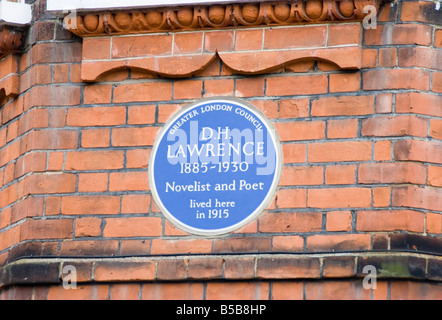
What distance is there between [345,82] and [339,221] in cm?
69

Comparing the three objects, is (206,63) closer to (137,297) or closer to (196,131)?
(196,131)

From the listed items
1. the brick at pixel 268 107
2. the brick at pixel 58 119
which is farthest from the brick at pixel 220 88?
the brick at pixel 58 119

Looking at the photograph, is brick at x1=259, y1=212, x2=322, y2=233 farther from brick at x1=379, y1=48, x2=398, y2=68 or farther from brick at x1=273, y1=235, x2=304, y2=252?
brick at x1=379, y1=48, x2=398, y2=68

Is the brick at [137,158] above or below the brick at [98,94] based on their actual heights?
below

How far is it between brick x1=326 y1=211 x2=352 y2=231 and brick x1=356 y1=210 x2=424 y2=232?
45mm

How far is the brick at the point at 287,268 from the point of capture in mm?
5781

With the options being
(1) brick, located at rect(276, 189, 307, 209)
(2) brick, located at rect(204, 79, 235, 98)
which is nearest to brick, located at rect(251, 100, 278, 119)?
(2) brick, located at rect(204, 79, 235, 98)

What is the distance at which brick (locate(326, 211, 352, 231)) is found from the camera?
5848 mm

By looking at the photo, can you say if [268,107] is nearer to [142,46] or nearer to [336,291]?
[142,46]

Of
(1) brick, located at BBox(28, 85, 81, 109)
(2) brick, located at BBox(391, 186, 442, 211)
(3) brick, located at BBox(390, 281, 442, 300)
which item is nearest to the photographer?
(3) brick, located at BBox(390, 281, 442, 300)

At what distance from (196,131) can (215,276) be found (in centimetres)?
74

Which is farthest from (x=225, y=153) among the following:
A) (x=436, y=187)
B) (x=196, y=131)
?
(x=436, y=187)

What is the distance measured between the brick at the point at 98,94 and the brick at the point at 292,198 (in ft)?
3.37

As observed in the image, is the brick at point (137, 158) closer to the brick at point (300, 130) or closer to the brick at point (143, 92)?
the brick at point (143, 92)
